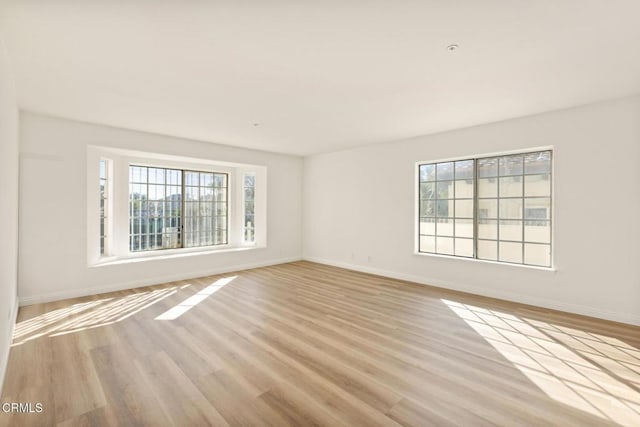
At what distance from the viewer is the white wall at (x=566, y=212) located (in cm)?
344

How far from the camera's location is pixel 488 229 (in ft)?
15.4

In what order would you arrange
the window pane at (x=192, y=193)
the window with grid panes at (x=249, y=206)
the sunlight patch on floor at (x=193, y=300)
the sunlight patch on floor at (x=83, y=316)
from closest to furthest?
the sunlight patch on floor at (x=83, y=316) < the sunlight patch on floor at (x=193, y=300) < the window pane at (x=192, y=193) < the window with grid panes at (x=249, y=206)

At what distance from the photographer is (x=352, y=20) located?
6.61 ft

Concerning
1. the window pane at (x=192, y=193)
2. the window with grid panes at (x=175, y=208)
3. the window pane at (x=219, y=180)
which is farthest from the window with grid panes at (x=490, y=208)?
the window pane at (x=192, y=193)

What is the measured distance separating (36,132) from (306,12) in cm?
435

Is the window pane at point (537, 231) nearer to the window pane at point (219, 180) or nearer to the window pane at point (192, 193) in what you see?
the window pane at point (219, 180)

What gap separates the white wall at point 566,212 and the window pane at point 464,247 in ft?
0.85

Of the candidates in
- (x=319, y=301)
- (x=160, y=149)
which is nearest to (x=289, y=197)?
(x=160, y=149)

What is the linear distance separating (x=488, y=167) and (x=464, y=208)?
0.75m

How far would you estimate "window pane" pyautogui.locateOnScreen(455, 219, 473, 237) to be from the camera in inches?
192

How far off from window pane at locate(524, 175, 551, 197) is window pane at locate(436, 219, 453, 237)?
1.21m

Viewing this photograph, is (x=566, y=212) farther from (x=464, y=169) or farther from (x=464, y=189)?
(x=464, y=169)

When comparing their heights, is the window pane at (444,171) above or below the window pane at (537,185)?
above

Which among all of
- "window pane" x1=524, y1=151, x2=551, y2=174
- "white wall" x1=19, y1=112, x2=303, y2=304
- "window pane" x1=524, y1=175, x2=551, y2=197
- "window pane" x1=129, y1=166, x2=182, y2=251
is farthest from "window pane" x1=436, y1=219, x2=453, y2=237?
"window pane" x1=129, y1=166, x2=182, y2=251
